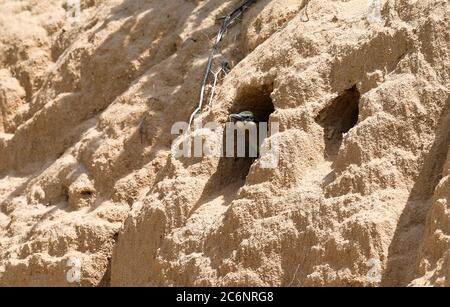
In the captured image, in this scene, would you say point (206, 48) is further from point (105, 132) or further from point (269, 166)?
point (269, 166)

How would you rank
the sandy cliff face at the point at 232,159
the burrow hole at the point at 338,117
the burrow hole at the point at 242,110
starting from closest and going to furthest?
the sandy cliff face at the point at 232,159, the burrow hole at the point at 338,117, the burrow hole at the point at 242,110

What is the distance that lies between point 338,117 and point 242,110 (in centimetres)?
90

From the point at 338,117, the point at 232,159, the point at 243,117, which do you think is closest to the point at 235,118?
the point at 243,117

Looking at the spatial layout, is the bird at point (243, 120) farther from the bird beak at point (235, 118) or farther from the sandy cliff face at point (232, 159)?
the sandy cliff face at point (232, 159)

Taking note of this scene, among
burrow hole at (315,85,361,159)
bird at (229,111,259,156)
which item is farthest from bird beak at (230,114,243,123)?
burrow hole at (315,85,361,159)

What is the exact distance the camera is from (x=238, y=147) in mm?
7695

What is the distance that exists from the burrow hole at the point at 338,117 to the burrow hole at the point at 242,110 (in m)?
0.60

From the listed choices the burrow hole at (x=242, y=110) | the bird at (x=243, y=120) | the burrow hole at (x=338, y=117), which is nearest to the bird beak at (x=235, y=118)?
the bird at (x=243, y=120)

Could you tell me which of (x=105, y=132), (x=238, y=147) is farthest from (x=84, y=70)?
(x=238, y=147)

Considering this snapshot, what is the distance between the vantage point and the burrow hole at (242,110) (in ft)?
25.1

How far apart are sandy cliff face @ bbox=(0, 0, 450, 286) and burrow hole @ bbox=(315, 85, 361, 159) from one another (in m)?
0.01

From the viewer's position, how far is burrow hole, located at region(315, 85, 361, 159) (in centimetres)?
711

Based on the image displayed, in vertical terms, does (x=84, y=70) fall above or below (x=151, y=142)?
above

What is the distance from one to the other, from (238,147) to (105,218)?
130cm
